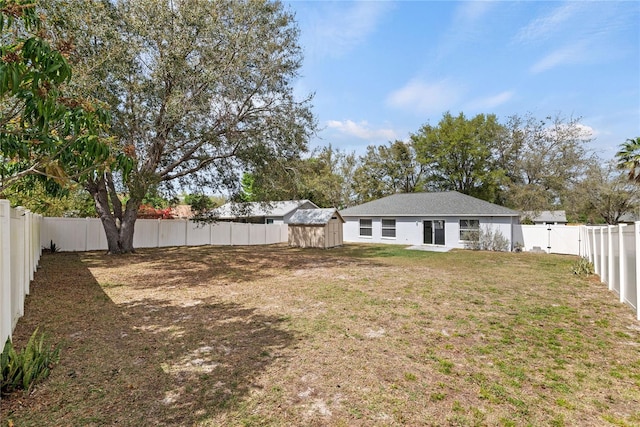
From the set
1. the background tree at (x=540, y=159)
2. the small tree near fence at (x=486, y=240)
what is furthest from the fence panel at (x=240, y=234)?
the background tree at (x=540, y=159)

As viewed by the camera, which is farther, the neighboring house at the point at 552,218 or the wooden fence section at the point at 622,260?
the neighboring house at the point at 552,218

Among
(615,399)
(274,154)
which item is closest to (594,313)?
(615,399)

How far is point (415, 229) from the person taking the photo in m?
22.2

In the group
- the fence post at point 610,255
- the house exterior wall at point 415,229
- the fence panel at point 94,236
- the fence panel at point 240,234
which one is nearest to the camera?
the fence post at point 610,255

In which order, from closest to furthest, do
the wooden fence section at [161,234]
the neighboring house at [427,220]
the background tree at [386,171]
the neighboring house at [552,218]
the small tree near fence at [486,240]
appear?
the wooden fence section at [161,234] < the small tree near fence at [486,240] < the neighboring house at [427,220] < the neighboring house at [552,218] < the background tree at [386,171]

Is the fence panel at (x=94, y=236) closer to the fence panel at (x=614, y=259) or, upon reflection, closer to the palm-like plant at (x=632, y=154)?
the fence panel at (x=614, y=259)

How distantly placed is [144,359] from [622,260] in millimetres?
8577

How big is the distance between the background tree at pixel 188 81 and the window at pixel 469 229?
12259mm

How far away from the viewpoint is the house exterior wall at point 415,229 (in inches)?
749

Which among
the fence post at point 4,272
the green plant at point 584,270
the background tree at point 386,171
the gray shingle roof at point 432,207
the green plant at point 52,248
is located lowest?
the green plant at point 584,270

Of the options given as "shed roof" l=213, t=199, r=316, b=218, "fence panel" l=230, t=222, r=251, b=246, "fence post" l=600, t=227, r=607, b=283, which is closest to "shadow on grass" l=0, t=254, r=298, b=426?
"fence post" l=600, t=227, r=607, b=283

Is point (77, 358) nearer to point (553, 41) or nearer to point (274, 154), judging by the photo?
point (274, 154)

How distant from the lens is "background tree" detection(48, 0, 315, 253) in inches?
395

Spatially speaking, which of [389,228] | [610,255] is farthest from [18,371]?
[389,228]
